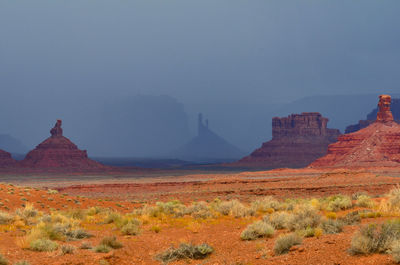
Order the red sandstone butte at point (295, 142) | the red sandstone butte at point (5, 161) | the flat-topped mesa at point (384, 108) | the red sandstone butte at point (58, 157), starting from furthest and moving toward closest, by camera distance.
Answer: the red sandstone butte at point (295, 142), the red sandstone butte at point (5, 161), the red sandstone butte at point (58, 157), the flat-topped mesa at point (384, 108)

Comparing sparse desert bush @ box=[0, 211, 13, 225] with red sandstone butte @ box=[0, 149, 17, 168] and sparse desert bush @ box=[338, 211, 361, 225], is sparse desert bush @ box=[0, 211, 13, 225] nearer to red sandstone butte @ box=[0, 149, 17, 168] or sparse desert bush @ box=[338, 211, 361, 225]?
sparse desert bush @ box=[338, 211, 361, 225]

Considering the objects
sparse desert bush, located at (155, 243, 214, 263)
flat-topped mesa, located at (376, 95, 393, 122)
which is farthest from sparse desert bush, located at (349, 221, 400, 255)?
flat-topped mesa, located at (376, 95, 393, 122)

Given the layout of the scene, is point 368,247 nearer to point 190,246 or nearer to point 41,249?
point 190,246

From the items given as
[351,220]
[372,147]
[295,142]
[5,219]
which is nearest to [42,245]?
[5,219]

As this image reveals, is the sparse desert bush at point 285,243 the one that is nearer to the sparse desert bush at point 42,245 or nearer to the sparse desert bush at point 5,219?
the sparse desert bush at point 42,245

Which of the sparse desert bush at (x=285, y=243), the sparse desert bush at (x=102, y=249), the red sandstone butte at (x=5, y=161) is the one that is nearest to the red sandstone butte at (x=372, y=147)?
the sparse desert bush at (x=285, y=243)

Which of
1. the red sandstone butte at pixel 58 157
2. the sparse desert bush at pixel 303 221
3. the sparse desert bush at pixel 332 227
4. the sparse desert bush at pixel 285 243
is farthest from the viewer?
the red sandstone butte at pixel 58 157

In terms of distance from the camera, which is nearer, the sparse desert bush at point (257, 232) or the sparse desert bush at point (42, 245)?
the sparse desert bush at point (42, 245)
